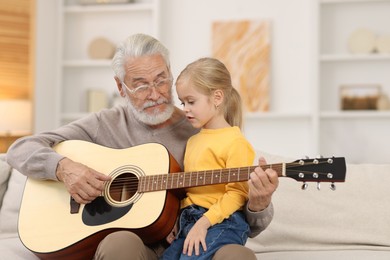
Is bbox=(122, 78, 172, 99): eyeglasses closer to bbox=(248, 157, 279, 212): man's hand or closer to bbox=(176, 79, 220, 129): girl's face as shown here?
bbox=(176, 79, 220, 129): girl's face

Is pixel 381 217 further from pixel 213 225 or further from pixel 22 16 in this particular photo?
pixel 22 16

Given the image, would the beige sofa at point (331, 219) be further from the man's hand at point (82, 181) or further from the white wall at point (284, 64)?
the white wall at point (284, 64)

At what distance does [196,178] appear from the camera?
200 cm

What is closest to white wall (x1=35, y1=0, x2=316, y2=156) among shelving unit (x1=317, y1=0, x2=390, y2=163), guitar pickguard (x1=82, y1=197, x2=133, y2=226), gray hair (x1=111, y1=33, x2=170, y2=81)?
shelving unit (x1=317, y1=0, x2=390, y2=163)

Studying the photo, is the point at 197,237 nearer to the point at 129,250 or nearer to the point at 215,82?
the point at 129,250

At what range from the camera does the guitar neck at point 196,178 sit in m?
1.88

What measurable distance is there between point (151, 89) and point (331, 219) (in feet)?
2.75

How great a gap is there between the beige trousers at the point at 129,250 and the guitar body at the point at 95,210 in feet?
0.31

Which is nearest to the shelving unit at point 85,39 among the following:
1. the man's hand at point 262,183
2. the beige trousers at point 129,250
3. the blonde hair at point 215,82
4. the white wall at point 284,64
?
the white wall at point 284,64

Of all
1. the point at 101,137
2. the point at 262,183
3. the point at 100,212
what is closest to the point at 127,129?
the point at 101,137


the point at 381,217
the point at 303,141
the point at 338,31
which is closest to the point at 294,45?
the point at 338,31

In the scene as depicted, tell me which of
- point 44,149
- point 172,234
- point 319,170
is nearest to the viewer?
point 319,170

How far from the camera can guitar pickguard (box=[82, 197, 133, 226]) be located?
2.07m

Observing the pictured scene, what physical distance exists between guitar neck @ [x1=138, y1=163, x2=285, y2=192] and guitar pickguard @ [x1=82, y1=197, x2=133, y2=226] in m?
0.09
